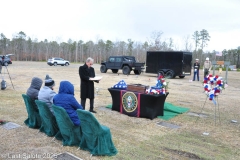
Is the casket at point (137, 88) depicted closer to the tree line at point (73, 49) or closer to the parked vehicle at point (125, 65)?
the parked vehicle at point (125, 65)

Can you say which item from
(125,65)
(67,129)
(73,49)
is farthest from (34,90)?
(73,49)

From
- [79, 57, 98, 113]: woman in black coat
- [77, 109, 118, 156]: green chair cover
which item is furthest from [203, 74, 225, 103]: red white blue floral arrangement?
[77, 109, 118, 156]: green chair cover

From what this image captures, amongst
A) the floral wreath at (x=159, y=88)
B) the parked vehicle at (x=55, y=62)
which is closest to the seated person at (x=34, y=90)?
the floral wreath at (x=159, y=88)

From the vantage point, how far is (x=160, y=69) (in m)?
17.1

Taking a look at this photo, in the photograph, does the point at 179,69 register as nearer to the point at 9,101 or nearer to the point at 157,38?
the point at 9,101

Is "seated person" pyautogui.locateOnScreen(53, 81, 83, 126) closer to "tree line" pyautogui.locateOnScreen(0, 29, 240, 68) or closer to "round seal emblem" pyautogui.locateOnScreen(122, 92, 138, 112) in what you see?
"round seal emblem" pyautogui.locateOnScreen(122, 92, 138, 112)

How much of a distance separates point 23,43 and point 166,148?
206 ft

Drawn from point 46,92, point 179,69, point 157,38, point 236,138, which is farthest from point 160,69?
point 157,38

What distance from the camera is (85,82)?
5500 mm

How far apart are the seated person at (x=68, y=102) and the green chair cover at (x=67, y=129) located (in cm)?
10

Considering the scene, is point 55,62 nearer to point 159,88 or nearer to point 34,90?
point 159,88

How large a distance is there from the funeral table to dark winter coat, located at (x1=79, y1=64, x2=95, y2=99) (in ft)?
2.60

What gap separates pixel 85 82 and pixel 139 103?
1436 mm

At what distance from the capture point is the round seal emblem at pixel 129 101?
5676 millimetres
